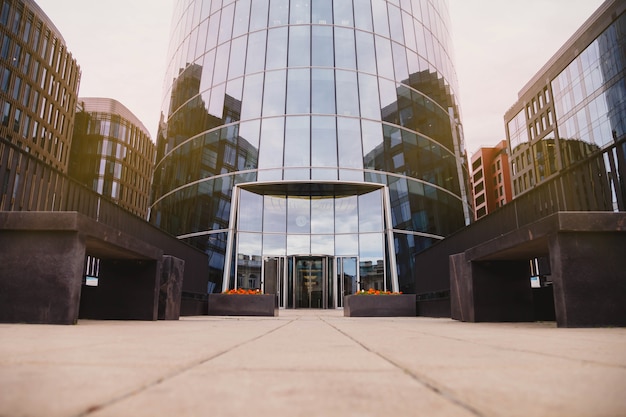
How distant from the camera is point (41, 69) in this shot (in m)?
49.4

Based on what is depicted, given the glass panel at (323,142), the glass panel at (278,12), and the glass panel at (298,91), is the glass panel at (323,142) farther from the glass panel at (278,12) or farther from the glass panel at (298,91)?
the glass panel at (278,12)

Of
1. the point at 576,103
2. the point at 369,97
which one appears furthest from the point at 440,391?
the point at 576,103

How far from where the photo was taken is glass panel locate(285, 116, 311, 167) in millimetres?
22391

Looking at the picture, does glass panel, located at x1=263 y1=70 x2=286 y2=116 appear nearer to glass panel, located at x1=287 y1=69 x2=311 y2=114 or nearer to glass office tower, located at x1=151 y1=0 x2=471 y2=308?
glass office tower, located at x1=151 y1=0 x2=471 y2=308

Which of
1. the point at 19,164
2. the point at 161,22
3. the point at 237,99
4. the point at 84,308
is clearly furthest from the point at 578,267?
the point at 161,22

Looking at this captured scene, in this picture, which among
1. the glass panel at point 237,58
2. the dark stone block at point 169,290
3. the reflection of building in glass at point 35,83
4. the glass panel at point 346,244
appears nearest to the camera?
the dark stone block at point 169,290

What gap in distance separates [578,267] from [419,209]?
57.4 feet

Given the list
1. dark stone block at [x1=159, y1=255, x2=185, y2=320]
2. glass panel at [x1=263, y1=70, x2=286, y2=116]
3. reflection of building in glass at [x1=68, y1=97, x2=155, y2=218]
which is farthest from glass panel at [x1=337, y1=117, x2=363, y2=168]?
reflection of building in glass at [x1=68, y1=97, x2=155, y2=218]

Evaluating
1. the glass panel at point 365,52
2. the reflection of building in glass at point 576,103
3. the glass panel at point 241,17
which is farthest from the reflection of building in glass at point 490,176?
the glass panel at point 241,17

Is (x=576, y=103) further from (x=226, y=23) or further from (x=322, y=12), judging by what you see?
(x=226, y=23)

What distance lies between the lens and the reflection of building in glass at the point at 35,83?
43.1 metres

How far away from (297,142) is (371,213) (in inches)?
209

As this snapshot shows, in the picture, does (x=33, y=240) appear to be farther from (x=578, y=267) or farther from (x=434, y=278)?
(x=434, y=278)

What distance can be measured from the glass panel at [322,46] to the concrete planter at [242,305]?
1456cm
